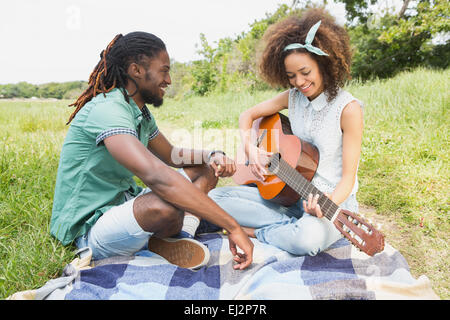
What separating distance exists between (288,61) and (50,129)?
189 inches

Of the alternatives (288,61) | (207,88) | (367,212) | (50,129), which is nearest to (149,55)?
(288,61)

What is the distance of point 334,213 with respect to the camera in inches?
80.4

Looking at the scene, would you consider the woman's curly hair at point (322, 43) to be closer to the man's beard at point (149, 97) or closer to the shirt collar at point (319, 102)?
the shirt collar at point (319, 102)

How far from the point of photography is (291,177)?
2352mm

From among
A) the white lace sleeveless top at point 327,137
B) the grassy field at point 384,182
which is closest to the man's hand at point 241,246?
the white lace sleeveless top at point 327,137

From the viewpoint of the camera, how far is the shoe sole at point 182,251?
7.24ft

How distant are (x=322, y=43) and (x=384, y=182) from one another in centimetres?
179

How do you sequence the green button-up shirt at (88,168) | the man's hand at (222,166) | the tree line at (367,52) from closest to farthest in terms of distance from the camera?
the green button-up shirt at (88,168), the man's hand at (222,166), the tree line at (367,52)

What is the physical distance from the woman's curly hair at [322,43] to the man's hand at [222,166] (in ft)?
2.62

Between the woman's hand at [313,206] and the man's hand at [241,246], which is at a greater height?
the woman's hand at [313,206]

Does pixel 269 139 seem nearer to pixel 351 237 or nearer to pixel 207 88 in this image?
pixel 351 237

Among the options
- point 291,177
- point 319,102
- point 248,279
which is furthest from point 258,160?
point 248,279

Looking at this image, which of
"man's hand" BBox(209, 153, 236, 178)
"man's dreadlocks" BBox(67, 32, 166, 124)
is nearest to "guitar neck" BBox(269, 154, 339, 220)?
"man's hand" BBox(209, 153, 236, 178)

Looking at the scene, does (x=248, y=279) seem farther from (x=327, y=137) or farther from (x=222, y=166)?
(x=327, y=137)
